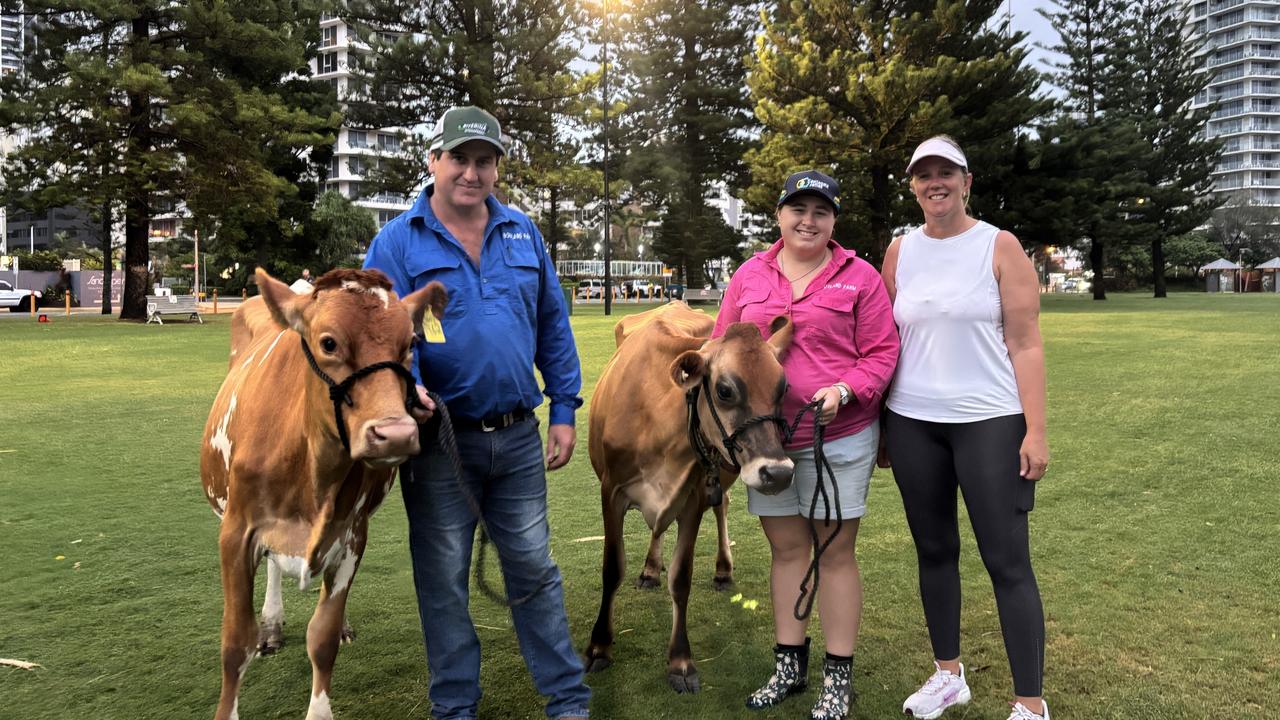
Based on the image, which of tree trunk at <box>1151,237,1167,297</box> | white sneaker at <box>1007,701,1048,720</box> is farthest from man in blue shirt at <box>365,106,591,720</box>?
tree trunk at <box>1151,237,1167,297</box>

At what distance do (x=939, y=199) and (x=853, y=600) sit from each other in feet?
5.50

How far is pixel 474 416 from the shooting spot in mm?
3193

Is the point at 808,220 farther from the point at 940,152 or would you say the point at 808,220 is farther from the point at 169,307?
the point at 169,307

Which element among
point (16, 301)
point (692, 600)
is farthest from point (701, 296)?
point (692, 600)

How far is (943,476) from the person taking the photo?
3.48 metres

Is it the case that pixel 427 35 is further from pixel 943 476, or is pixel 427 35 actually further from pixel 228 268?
pixel 943 476

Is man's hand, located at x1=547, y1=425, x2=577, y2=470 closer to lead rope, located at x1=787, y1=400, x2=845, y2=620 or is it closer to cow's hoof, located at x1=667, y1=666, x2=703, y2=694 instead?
lead rope, located at x1=787, y1=400, x2=845, y2=620

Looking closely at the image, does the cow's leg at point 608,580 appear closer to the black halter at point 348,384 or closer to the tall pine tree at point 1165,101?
the black halter at point 348,384

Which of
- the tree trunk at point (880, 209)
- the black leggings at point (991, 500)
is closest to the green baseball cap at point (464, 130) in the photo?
the black leggings at point (991, 500)

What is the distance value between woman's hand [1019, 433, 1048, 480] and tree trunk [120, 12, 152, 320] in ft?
89.7

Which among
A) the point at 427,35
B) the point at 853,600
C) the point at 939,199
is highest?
the point at 427,35

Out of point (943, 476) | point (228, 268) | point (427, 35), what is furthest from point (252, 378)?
point (228, 268)

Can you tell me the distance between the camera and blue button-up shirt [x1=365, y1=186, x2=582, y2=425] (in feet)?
10.3

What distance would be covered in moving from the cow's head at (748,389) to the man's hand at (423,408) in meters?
1.10
